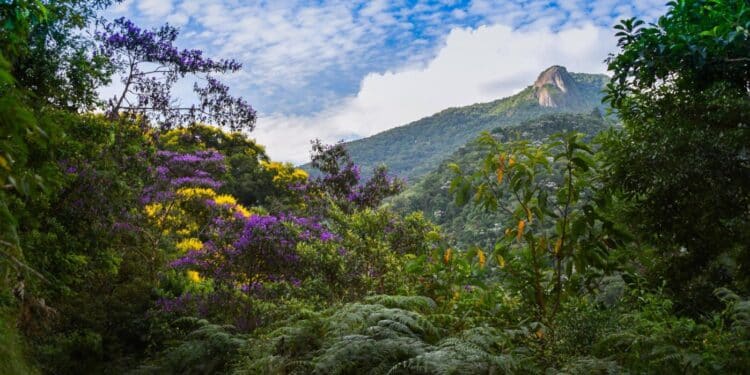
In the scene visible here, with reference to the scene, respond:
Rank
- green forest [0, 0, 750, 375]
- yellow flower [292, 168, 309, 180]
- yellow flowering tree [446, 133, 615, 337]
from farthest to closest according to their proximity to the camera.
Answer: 1. yellow flower [292, 168, 309, 180]
2. yellow flowering tree [446, 133, 615, 337]
3. green forest [0, 0, 750, 375]

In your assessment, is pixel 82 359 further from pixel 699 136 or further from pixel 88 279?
pixel 699 136

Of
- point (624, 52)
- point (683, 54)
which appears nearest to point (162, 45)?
point (624, 52)

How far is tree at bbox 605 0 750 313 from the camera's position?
204 inches

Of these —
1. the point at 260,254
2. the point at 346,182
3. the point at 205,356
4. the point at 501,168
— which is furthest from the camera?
the point at 346,182

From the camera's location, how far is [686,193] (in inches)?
211

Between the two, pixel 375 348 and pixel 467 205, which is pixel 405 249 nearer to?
pixel 375 348

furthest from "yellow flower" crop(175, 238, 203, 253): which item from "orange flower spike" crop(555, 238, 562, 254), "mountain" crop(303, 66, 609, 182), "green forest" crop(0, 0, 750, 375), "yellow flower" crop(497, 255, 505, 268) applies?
"mountain" crop(303, 66, 609, 182)

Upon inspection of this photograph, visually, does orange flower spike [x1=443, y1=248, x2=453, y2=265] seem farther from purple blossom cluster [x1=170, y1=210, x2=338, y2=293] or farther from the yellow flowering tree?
purple blossom cluster [x1=170, y1=210, x2=338, y2=293]

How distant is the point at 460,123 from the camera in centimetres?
8288

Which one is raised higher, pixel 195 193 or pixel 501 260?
pixel 195 193

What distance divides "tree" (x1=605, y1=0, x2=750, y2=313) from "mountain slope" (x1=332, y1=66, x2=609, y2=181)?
6042cm

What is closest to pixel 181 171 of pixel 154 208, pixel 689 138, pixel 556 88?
pixel 154 208

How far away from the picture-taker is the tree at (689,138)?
518 centimetres

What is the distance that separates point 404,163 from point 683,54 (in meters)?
67.2
